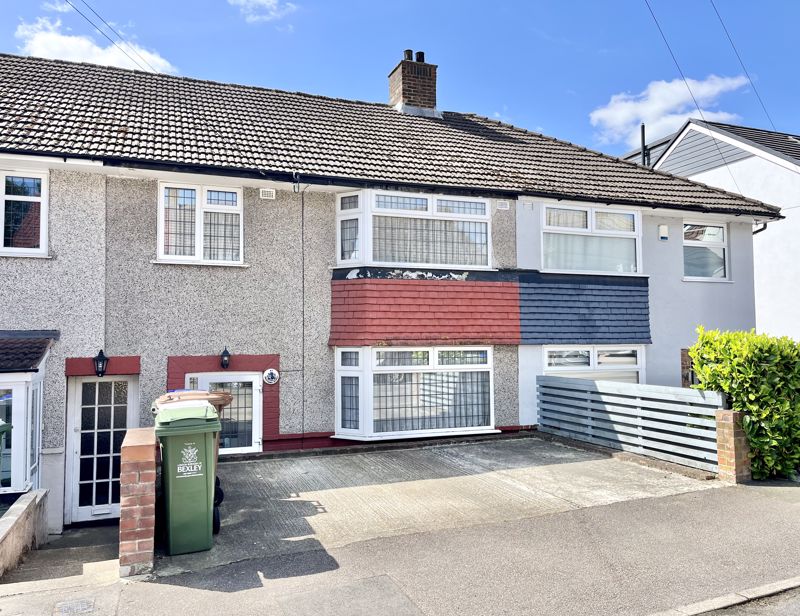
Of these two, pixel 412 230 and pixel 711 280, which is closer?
pixel 412 230

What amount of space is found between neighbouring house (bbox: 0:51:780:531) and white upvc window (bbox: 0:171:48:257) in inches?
1.2

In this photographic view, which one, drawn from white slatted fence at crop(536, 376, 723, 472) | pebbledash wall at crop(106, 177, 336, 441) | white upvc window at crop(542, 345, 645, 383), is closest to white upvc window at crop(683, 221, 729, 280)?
white upvc window at crop(542, 345, 645, 383)

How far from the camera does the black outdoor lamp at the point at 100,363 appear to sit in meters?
Answer: 7.95

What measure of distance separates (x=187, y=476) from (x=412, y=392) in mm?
4860

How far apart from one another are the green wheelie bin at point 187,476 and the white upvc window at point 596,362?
6.66 m

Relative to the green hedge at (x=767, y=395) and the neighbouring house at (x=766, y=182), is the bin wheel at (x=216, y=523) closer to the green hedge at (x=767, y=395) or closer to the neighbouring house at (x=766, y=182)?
A: the green hedge at (x=767, y=395)

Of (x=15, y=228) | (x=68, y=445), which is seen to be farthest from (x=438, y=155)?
(x=68, y=445)

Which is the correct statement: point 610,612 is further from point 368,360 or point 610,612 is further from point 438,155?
point 438,155

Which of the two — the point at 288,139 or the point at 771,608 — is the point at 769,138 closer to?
the point at 288,139

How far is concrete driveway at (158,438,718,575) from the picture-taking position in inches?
208

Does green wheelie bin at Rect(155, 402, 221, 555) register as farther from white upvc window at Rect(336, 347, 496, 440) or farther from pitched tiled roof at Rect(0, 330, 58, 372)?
Result: white upvc window at Rect(336, 347, 496, 440)

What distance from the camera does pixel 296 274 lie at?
9.11 meters

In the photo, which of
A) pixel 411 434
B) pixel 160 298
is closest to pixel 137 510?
pixel 160 298

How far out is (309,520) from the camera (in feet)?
18.7
